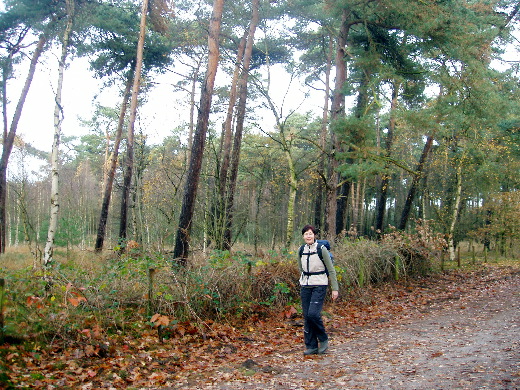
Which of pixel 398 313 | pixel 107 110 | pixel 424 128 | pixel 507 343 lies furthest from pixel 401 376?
pixel 107 110

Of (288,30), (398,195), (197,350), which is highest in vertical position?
(288,30)

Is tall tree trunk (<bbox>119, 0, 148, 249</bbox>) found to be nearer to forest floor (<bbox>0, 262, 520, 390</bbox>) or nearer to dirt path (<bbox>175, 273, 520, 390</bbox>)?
forest floor (<bbox>0, 262, 520, 390</bbox>)

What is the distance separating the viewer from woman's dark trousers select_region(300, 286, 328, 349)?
19.9 ft

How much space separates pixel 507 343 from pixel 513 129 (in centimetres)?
1639

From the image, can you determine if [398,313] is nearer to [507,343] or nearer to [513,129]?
[507,343]

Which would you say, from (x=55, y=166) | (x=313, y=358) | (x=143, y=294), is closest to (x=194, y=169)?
(x=55, y=166)

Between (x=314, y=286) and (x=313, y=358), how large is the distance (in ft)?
3.33

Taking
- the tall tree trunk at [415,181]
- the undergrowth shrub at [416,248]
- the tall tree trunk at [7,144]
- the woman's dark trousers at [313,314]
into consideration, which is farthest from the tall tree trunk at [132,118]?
the tall tree trunk at [415,181]

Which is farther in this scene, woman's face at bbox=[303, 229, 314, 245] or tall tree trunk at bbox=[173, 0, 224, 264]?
tall tree trunk at bbox=[173, 0, 224, 264]

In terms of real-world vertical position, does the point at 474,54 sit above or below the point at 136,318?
A: above

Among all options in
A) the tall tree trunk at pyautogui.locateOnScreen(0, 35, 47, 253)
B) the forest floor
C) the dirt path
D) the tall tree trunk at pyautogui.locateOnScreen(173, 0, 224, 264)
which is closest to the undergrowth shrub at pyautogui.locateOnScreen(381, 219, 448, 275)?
the forest floor

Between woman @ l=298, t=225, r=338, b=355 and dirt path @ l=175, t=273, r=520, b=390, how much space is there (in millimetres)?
260

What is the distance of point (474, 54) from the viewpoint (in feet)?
39.2

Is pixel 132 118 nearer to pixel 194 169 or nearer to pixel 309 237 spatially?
pixel 194 169
